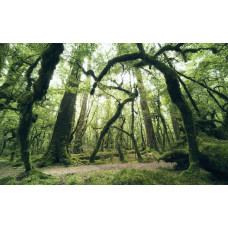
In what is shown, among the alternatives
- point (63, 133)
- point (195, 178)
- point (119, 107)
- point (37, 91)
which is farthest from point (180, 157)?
point (63, 133)

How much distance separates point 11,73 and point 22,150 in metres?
4.33

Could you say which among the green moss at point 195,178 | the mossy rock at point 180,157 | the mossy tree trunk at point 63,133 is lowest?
the green moss at point 195,178

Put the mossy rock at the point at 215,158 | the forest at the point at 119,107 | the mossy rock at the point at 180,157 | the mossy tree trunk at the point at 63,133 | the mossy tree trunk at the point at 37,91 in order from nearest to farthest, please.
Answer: the mossy rock at the point at 215,158 → the forest at the point at 119,107 → the mossy tree trunk at the point at 37,91 → the mossy rock at the point at 180,157 → the mossy tree trunk at the point at 63,133

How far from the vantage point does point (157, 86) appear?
9297mm

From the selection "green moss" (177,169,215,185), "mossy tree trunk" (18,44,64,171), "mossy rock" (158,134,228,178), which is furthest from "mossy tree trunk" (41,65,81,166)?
"mossy rock" (158,134,228,178)

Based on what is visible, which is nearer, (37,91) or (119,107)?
(37,91)

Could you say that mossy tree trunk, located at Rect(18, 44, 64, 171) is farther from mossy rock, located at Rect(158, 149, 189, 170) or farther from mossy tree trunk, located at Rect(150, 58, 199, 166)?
mossy rock, located at Rect(158, 149, 189, 170)

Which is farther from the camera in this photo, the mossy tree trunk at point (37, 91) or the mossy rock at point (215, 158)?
the mossy tree trunk at point (37, 91)

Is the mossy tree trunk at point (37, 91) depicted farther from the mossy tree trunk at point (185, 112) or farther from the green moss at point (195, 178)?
the green moss at point (195, 178)

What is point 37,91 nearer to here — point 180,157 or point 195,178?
point 195,178

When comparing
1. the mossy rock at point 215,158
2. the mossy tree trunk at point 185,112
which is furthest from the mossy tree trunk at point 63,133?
the mossy rock at point 215,158

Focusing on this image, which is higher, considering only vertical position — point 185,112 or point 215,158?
point 185,112

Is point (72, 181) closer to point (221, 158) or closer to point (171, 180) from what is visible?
point (171, 180)
